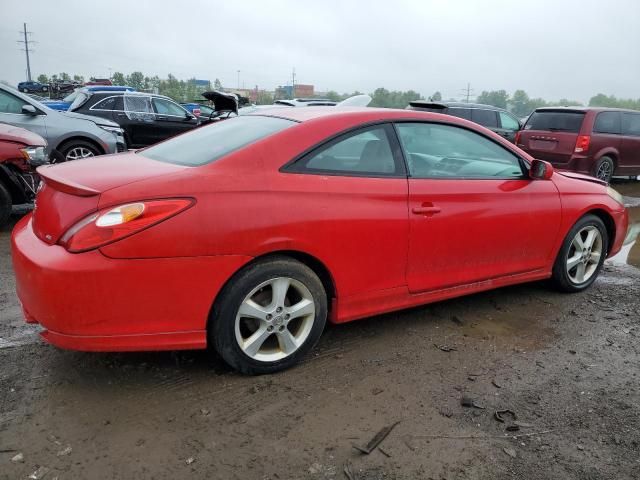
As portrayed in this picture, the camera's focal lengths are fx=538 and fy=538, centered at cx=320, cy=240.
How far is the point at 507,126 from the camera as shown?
13.5 metres

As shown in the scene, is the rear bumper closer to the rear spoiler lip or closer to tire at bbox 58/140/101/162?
the rear spoiler lip

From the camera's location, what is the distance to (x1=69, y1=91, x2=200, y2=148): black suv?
12.2 m

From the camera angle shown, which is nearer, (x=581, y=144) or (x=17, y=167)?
(x=17, y=167)

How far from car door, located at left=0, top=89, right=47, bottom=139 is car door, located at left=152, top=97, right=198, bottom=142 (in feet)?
16.5

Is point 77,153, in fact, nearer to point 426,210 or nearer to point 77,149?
point 77,149

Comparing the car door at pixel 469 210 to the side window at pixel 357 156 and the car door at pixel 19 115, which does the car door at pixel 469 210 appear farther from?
the car door at pixel 19 115

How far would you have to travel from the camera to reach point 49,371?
2.99m

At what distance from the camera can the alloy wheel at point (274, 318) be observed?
9.51 ft

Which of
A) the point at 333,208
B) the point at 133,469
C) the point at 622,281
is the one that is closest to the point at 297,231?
the point at 333,208

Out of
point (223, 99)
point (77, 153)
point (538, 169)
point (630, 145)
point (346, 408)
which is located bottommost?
point (346, 408)

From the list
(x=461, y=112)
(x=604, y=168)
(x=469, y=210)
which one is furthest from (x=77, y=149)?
(x=604, y=168)

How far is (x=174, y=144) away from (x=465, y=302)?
252 cm

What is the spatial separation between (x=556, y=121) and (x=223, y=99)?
6.45 metres

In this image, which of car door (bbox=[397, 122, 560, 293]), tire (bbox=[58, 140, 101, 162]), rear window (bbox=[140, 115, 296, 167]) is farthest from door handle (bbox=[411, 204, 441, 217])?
tire (bbox=[58, 140, 101, 162])
